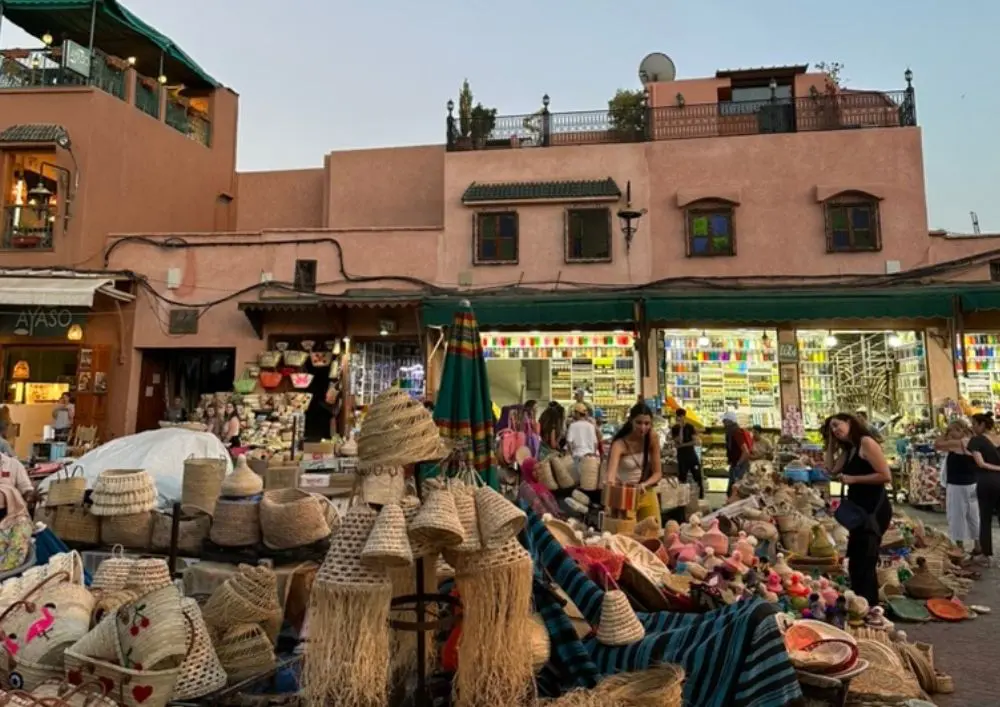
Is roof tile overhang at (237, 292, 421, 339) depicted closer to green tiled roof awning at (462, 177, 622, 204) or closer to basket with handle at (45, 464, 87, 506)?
green tiled roof awning at (462, 177, 622, 204)

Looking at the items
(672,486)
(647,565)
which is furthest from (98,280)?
(647,565)

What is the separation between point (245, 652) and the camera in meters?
3.56

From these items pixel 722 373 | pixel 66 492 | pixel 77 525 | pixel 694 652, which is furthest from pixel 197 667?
pixel 722 373

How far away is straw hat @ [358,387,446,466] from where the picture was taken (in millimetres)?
3363

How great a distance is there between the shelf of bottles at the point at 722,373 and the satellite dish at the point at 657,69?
1139 centimetres

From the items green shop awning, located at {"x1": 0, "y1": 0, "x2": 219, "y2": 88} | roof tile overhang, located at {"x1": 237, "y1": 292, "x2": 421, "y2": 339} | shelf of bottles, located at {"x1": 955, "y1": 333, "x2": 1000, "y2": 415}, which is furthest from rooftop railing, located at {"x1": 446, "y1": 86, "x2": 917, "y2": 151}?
green shop awning, located at {"x1": 0, "y1": 0, "x2": 219, "y2": 88}

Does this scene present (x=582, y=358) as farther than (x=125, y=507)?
Yes

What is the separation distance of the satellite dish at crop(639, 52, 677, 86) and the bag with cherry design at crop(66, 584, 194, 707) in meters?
22.4

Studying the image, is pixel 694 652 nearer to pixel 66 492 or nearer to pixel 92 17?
pixel 66 492

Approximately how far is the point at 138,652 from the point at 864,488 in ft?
18.0

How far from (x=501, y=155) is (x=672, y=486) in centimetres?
1016

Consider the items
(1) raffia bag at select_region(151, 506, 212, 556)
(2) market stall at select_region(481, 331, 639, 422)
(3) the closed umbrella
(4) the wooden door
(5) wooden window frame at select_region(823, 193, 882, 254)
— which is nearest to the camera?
(3) the closed umbrella

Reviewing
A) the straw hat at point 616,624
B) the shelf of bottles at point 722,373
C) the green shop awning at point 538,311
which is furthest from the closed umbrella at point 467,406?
the shelf of bottles at point 722,373

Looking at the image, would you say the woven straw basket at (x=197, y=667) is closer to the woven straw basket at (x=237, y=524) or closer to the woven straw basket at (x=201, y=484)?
the woven straw basket at (x=237, y=524)
